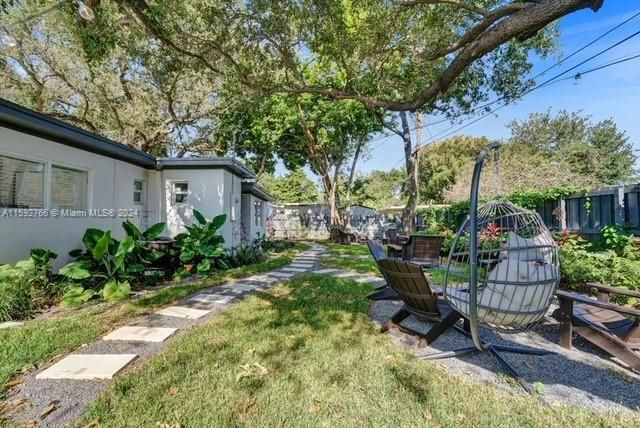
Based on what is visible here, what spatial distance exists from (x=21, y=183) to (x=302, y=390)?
627 cm

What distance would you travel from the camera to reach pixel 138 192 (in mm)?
9070

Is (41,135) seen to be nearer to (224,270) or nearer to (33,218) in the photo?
(33,218)

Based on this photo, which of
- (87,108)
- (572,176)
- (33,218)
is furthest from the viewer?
(572,176)

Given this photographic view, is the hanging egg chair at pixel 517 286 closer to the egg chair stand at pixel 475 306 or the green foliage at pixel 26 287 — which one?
the egg chair stand at pixel 475 306

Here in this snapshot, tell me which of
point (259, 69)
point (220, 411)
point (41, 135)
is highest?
point (259, 69)

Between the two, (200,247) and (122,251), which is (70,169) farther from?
(200,247)

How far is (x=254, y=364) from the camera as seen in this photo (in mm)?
3090

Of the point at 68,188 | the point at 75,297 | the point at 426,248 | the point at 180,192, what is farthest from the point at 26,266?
the point at 426,248

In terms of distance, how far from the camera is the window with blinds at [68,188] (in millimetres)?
6535

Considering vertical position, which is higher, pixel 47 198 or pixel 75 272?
pixel 47 198

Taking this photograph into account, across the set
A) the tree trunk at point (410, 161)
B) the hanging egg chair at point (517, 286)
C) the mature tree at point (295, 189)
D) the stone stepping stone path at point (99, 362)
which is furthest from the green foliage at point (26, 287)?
the mature tree at point (295, 189)

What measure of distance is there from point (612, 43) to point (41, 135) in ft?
41.2

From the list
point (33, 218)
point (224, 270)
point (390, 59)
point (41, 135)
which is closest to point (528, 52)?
point (390, 59)

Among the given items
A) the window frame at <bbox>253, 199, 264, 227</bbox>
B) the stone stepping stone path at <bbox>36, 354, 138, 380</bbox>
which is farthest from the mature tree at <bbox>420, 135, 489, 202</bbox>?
the stone stepping stone path at <bbox>36, 354, 138, 380</bbox>
